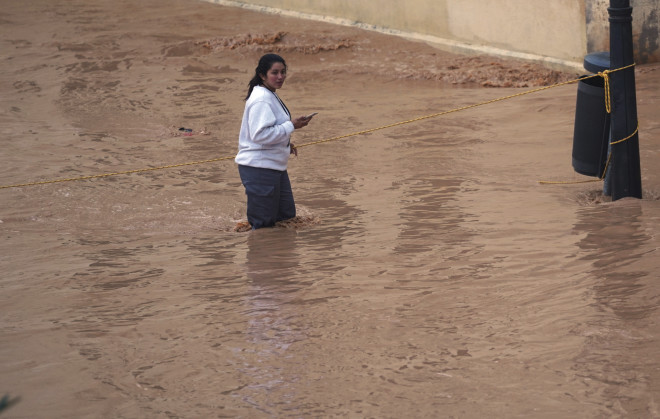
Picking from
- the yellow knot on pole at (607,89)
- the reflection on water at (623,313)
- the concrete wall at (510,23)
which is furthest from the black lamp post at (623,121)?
the concrete wall at (510,23)

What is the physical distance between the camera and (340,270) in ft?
16.8

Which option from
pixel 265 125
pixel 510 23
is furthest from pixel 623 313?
pixel 510 23

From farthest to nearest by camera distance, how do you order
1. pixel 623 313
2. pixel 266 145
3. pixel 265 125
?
pixel 266 145 → pixel 265 125 → pixel 623 313

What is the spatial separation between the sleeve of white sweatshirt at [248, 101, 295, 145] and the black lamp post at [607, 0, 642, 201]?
2.23m

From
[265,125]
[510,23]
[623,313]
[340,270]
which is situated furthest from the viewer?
[510,23]

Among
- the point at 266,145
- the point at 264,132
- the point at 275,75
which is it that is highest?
the point at 275,75

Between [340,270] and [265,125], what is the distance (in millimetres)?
1300

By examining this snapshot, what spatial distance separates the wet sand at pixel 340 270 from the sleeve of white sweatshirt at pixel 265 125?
0.69 m

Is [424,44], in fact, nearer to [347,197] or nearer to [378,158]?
[378,158]

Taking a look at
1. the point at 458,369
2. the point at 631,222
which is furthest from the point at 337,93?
the point at 458,369

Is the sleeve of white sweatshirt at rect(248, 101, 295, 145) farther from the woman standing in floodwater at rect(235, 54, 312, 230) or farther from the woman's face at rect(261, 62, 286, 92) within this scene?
the woman's face at rect(261, 62, 286, 92)

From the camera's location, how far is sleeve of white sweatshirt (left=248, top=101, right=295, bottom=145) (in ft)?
19.4

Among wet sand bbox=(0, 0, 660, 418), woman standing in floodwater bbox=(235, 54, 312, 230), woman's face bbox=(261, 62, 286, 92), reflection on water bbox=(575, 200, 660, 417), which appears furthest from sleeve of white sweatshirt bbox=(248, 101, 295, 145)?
reflection on water bbox=(575, 200, 660, 417)

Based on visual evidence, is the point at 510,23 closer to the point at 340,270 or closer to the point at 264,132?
the point at 264,132
